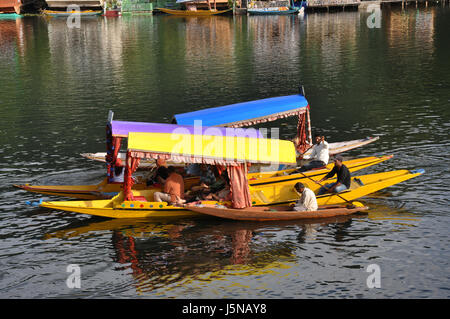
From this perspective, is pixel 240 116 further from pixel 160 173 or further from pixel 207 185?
pixel 160 173

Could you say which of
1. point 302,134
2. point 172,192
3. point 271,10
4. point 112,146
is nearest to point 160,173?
point 172,192

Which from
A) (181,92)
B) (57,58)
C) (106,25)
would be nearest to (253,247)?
(181,92)

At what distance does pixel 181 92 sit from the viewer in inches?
1734

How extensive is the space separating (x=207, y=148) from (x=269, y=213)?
3140 mm

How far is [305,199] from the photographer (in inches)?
819

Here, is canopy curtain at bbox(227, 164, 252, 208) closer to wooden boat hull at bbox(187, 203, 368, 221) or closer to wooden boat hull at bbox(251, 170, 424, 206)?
wooden boat hull at bbox(187, 203, 368, 221)

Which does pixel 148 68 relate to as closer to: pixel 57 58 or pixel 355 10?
pixel 57 58

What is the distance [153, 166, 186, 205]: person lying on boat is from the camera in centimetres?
2141

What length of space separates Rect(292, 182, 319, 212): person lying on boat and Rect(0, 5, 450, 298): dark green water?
0.66m

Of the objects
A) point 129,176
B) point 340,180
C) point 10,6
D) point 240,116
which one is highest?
point 10,6

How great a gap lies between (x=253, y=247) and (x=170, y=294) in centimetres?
385

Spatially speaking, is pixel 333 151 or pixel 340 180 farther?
pixel 333 151

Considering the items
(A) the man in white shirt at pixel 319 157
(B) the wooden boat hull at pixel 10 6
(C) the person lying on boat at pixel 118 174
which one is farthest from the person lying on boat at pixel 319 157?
(B) the wooden boat hull at pixel 10 6

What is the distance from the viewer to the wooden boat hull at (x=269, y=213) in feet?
68.2
